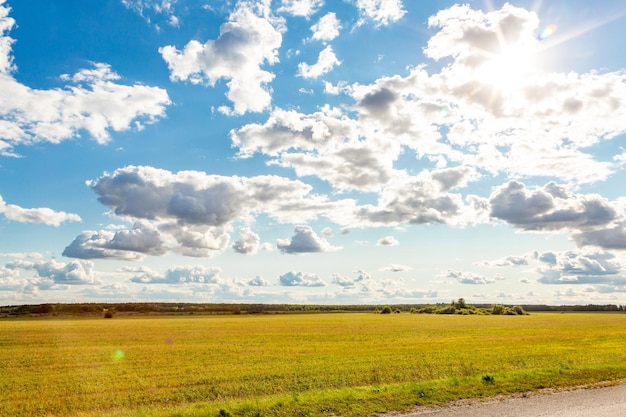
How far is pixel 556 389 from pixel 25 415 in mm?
20077

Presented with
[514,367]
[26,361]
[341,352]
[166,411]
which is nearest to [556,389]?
[514,367]

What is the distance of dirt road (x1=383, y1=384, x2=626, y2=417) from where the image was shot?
14820 mm

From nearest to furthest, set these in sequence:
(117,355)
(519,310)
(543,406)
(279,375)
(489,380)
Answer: (543,406) → (489,380) → (279,375) → (117,355) → (519,310)

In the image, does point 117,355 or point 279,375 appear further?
point 117,355

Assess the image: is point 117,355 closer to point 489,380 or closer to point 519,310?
point 489,380

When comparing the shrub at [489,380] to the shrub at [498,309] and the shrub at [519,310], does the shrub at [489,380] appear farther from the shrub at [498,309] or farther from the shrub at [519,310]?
the shrub at [498,309]

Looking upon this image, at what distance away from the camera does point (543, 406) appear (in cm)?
1579

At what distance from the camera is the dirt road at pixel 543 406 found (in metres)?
14.8

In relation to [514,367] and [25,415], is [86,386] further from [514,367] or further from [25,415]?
[514,367]

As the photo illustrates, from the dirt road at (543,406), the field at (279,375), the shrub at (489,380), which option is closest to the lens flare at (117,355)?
the field at (279,375)

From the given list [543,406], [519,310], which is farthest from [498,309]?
[543,406]

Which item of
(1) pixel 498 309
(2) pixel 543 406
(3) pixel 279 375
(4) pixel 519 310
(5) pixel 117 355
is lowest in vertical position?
(4) pixel 519 310

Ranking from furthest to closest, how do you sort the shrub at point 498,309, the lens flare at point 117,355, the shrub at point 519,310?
the shrub at point 498,309 → the shrub at point 519,310 → the lens flare at point 117,355

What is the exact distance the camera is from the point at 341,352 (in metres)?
35.8
